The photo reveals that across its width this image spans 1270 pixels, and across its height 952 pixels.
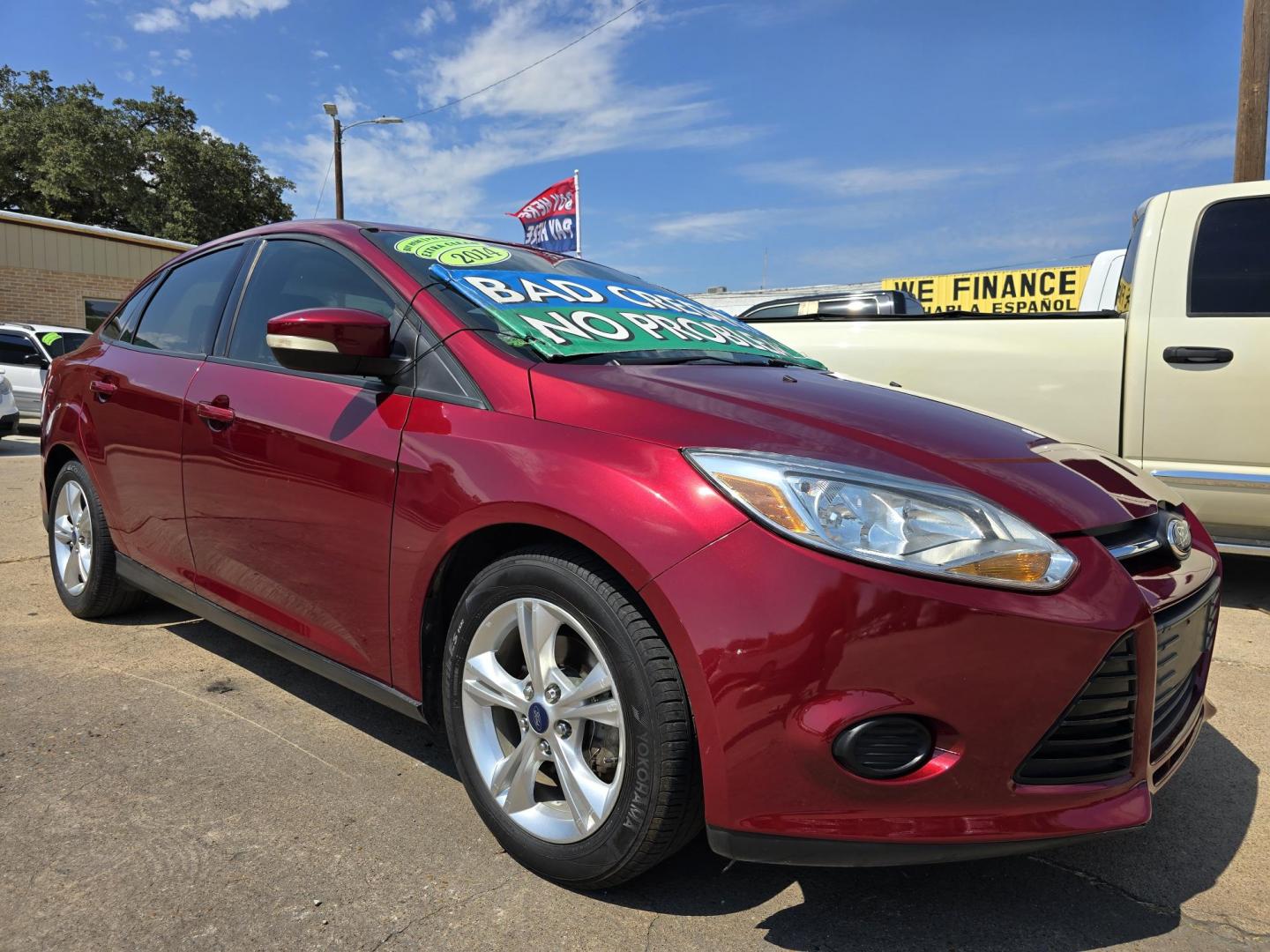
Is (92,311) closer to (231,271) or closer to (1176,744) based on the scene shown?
(231,271)

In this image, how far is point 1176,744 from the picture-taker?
1953 mm

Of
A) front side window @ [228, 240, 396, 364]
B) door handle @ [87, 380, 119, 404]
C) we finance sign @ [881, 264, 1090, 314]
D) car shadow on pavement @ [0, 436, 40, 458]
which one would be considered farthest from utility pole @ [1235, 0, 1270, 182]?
car shadow on pavement @ [0, 436, 40, 458]

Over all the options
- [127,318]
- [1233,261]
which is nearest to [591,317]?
[127,318]

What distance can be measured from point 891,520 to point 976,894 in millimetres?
954

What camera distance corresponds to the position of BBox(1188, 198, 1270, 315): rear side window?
13.6 feet

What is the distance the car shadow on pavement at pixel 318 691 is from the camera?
2688 mm

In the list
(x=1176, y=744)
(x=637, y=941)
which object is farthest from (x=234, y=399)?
(x=1176, y=744)

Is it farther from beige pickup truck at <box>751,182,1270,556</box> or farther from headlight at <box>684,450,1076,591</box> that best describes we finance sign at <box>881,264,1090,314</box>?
headlight at <box>684,450,1076,591</box>

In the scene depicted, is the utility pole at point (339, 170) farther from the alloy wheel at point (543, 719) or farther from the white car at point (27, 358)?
the alloy wheel at point (543, 719)

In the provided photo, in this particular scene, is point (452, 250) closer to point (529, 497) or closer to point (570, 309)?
point (570, 309)

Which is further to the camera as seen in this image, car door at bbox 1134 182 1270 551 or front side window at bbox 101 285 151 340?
car door at bbox 1134 182 1270 551

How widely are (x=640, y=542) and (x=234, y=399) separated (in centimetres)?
164

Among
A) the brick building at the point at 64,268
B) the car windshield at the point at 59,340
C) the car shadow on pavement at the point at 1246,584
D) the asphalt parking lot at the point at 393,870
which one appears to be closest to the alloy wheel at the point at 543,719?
the asphalt parking lot at the point at 393,870

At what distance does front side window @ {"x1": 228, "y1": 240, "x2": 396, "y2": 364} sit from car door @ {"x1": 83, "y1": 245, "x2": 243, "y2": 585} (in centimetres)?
19
